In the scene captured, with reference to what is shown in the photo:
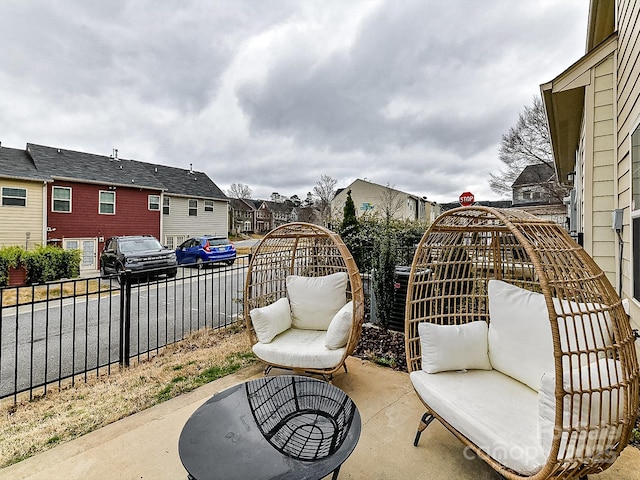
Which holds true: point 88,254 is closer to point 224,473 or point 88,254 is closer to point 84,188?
point 84,188

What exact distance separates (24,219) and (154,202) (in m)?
4.94

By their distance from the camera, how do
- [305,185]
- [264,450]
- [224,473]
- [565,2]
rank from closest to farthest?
[224,473] < [264,450] < [565,2] < [305,185]

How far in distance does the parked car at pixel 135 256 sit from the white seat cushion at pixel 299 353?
6.22 meters

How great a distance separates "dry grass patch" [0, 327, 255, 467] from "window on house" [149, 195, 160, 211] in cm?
1330

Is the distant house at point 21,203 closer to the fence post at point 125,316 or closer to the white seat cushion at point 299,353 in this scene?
the fence post at point 125,316

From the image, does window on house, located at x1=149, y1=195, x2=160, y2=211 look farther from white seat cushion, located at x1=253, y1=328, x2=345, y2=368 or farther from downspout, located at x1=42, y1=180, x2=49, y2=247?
white seat cushion, located at x1=253, y1=328, x2=345, y2=368

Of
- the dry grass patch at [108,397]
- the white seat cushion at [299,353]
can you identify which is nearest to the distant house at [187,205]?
the dry grass patch at [108,397]

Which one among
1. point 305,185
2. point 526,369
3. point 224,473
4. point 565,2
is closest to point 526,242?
point 526,369

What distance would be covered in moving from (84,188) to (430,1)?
567 inches

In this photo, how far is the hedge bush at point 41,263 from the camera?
25.7 ft

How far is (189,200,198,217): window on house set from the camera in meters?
17.4

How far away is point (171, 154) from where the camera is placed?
60.0 feet

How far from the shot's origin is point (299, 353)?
2.72m

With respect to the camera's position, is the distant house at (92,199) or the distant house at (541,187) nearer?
the distant house at (92,199)
